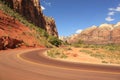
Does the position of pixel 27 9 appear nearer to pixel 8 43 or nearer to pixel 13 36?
pixel 13 36

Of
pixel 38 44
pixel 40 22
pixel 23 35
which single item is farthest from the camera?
pixel 40 22

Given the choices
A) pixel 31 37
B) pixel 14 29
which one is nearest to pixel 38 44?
pixel 31 37

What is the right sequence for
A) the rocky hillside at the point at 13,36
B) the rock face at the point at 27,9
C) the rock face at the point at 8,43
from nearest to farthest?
1. the rock face at the point at 8,43
2. the rocky hillside at the point at 13,36
3. the rock face at the point at 27,9

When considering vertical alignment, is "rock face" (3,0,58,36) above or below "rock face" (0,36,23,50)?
above

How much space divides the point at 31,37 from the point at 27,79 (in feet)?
156

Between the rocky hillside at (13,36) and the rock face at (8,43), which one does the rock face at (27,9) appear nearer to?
the rocky hillside at (13,36)

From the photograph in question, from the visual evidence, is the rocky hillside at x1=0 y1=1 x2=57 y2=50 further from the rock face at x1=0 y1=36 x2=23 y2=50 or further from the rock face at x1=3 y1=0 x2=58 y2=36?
the rock face at x1=3 y1=0 x2=58 y2=36

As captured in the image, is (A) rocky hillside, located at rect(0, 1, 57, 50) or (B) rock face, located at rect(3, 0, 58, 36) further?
(B) rock face, located at rect(3, 0, 58, 36)

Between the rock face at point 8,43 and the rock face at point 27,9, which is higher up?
the rock face at point 27,9

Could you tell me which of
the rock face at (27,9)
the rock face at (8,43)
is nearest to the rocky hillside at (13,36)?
the rock face at (8,43)

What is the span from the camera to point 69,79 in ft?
42.1

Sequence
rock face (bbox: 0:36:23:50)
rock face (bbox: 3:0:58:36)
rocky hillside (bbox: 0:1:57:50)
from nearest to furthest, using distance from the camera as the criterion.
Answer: rock face (bbox: 0:36:23:50) → rocky hillside (bbox: 0:1:57:50) → rock face (bbox: 3:0:58:36)

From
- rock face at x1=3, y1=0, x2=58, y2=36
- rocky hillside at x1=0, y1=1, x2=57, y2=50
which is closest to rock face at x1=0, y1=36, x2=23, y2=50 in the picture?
rocky hillside at x1=0, y1=1, x2=57, y2=50

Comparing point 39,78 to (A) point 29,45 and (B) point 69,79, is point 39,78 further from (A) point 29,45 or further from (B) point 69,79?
(A) point 29,45
